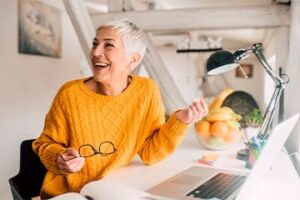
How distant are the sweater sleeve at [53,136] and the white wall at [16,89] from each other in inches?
34.1

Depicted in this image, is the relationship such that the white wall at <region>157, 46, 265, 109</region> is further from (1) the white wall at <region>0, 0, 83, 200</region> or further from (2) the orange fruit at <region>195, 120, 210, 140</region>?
(2) the orange fruit at <region>195, 120, 210, 140</region>

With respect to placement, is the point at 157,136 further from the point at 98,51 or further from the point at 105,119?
the point at 98,51

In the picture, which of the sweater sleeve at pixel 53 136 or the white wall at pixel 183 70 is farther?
the white wall at pixel 183 70

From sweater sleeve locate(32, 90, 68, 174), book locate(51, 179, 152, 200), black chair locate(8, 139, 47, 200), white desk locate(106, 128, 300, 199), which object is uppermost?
sweater sleeve locate(32, 90, 68, 174)

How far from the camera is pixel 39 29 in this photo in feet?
7.41

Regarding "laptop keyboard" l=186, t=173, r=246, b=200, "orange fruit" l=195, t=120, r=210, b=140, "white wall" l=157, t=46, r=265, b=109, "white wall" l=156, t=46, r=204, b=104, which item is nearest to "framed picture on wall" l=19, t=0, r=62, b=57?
"orange fruit" l=195, t=120, r=210, b=140

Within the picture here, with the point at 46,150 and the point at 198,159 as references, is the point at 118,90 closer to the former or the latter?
the point at 46,150

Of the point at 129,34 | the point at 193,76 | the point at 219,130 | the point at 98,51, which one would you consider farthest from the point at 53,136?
the point at 193,76

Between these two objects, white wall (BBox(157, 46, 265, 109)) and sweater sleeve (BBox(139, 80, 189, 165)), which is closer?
sweater sleeve (BBox(139, 80, 189, 165))

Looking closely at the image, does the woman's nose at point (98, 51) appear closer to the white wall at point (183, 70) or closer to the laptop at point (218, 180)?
the laptop at point (218, 180)

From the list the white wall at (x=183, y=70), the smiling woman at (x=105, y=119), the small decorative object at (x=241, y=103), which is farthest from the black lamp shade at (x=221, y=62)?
the white wall at (x=183, y=70)

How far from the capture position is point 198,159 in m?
1.56

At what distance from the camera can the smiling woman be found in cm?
127

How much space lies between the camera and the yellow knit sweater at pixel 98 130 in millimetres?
1267
